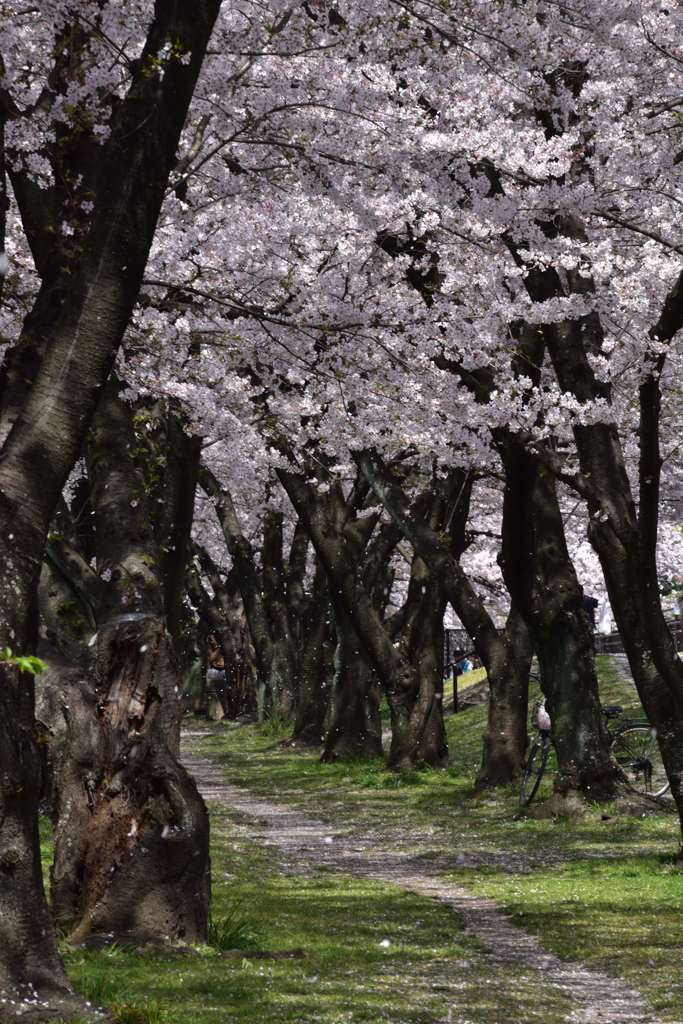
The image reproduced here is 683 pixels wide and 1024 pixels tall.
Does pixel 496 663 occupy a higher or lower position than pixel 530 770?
higher

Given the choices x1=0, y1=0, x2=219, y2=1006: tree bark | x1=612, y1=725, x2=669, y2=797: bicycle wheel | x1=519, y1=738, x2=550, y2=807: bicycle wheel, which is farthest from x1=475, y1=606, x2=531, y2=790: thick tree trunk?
x1=0, y1=0, x2=219, y2=1006: tree bark

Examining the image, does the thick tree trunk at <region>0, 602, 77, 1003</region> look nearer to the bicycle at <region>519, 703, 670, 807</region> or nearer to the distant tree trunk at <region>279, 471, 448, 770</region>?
the bicycle at <region>519, 703, 670, 807</region>

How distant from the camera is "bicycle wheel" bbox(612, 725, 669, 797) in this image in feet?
70.3

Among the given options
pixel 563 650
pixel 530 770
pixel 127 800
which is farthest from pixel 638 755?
pixel 127 800

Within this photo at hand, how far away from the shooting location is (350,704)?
30.4 m

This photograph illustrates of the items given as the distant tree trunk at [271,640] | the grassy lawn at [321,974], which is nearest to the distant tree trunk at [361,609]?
the distant tree trunk at [271,640]

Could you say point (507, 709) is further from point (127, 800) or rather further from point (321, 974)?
point (321, 974)

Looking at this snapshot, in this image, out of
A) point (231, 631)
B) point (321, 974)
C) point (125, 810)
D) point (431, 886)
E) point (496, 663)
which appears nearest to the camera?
point (321, 974)

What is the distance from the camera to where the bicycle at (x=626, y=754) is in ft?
66.0

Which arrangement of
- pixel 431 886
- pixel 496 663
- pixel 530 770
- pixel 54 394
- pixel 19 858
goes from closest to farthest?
pixel 19 858
pixel 54 394
pixel 431 886
pixel 530 770
pixel 496 663

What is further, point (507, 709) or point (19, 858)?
point (507, 709)

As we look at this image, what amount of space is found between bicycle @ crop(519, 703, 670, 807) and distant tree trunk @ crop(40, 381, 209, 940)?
10.2m

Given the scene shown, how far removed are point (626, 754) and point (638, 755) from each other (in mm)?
1202

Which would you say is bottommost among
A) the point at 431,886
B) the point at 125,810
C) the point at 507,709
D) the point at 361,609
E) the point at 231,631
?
the point at 431,886
